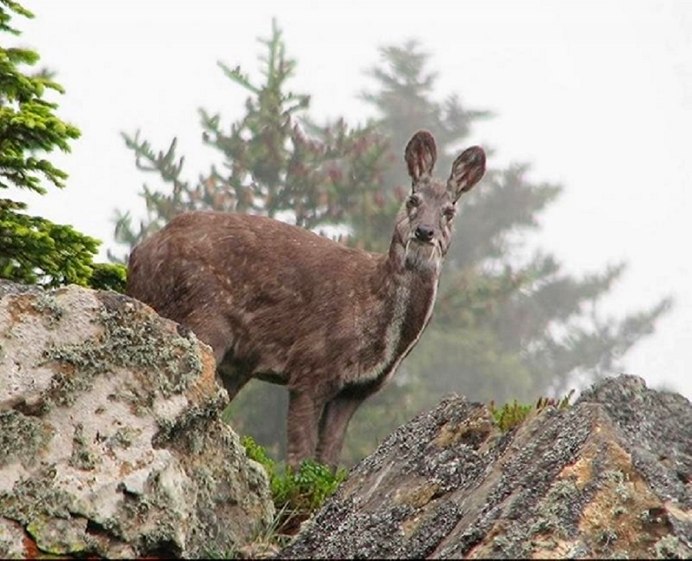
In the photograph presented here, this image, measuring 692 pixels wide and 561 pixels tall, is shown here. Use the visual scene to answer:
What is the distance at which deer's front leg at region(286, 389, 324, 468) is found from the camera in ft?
35.5

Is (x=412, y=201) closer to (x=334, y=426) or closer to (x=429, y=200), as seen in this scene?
(x=429, y=200)

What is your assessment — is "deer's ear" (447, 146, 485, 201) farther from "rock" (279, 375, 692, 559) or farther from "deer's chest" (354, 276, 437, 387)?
"rock" (279, 375, 692, 559)

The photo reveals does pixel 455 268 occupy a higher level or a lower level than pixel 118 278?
higher

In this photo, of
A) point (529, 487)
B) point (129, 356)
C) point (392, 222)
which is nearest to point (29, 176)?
point (129, 356)

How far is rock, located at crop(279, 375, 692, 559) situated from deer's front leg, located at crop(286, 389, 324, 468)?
11.9ft

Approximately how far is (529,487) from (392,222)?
67.1 ft

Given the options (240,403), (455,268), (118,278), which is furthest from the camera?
(455,268)

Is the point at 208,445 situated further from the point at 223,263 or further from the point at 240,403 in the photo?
the point at 240,403

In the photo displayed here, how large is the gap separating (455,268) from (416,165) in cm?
2972

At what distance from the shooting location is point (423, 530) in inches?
237

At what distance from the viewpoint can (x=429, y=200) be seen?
1070cm

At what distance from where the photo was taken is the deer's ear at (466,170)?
35.5 feet

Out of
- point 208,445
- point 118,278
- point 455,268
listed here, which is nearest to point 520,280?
point 455,268

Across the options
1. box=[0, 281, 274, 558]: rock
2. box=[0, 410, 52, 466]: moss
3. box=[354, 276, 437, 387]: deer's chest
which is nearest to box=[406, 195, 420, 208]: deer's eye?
box=[354, 276, 437, 387]: deer's chest
